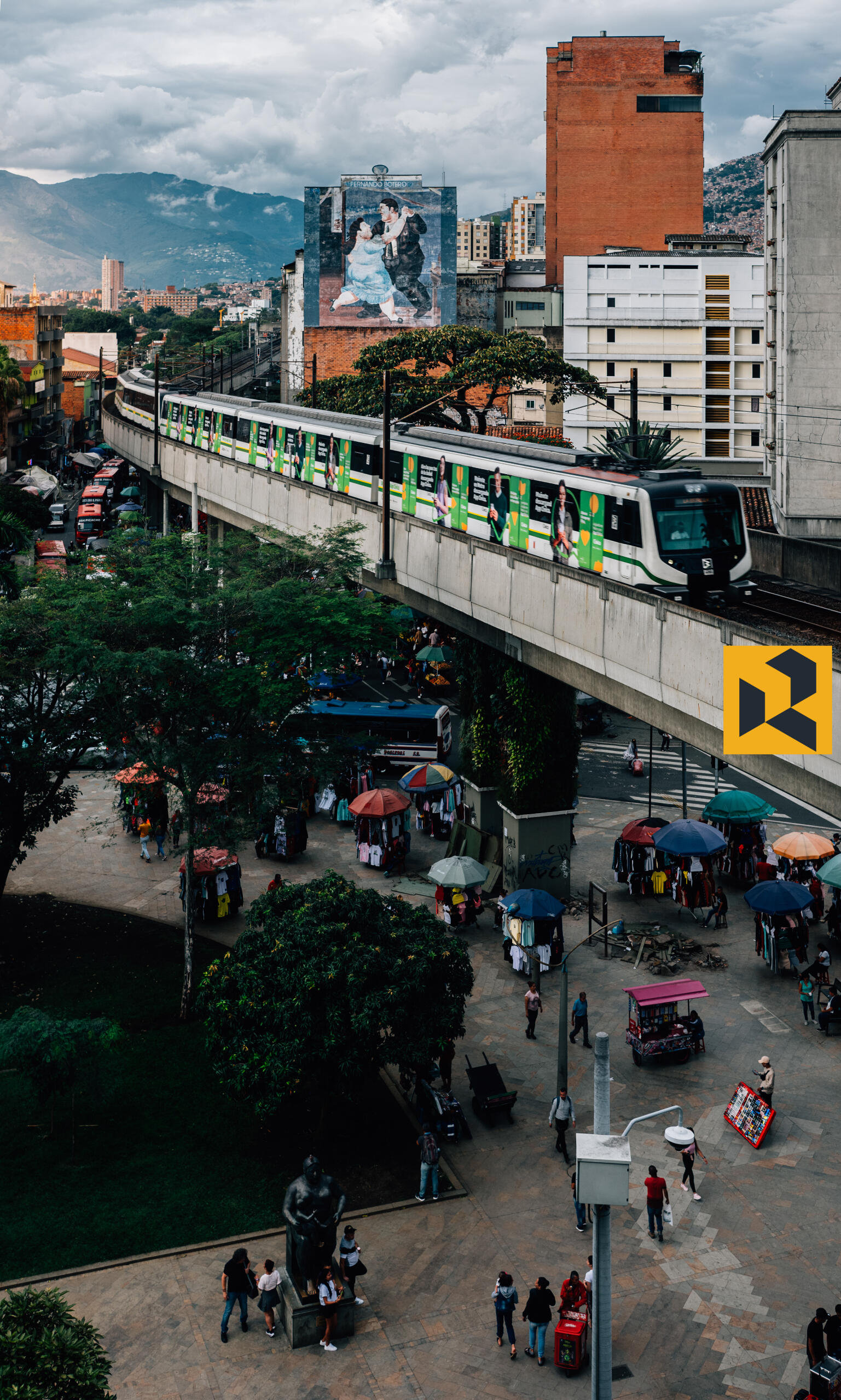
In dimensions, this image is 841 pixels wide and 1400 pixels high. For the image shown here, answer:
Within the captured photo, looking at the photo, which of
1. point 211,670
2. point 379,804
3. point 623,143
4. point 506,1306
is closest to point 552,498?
point 211,670

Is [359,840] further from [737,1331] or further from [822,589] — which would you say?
[737,1331]

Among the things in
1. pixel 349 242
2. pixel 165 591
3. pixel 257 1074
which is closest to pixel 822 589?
pixel 165 591

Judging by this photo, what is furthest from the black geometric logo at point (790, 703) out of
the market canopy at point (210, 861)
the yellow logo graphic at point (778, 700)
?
the market canopy at point (210, 861)

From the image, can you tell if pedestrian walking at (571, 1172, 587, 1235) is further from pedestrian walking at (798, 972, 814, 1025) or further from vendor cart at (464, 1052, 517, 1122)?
pedestrian walking at (798, 972, 814, 1025)

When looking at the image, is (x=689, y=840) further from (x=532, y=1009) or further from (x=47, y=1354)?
(x=47, y=1354)

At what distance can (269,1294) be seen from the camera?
18891 millimetres

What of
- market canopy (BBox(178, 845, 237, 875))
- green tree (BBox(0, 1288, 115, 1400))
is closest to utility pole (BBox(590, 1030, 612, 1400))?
green tree (BBox(0, 1288, 115, 1400))

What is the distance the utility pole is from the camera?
1343 cm

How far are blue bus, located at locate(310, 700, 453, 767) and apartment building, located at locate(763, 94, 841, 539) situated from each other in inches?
613

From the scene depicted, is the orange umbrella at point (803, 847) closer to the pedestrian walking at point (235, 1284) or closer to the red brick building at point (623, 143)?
the pedestrian walking at point (235, 1284)

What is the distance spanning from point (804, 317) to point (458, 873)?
2675cm

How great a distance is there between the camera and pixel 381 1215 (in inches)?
851

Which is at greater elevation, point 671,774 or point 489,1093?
point 671,774

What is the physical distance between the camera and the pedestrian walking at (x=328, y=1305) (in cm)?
1842
